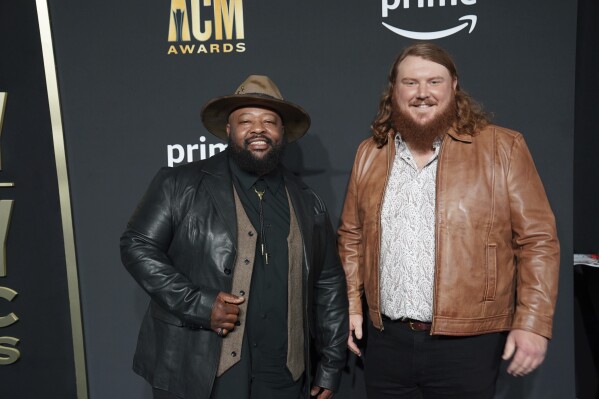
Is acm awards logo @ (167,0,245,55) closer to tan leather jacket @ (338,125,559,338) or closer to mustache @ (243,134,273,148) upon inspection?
mustache @ (243,134,273,148)

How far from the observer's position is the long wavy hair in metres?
2.01

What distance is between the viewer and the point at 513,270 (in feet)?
6.60

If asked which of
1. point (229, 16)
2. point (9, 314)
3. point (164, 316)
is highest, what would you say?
point (229, 16)

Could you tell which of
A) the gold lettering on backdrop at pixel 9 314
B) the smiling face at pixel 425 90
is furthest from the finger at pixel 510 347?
the gold lettering on backdrop at pixel 9 314

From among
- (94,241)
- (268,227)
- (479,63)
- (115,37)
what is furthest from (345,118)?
(94,241)

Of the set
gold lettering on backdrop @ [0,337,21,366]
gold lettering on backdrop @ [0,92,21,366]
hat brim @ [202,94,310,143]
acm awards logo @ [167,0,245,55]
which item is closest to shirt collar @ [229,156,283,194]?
hat brim @ [202,94,310,143]

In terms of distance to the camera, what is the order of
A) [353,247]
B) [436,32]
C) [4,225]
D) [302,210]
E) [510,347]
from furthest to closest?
1. [4,225]
2. [436,32]
3. [353,247]
4. [302,210]
5. [510,347]

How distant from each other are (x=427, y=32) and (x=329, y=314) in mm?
1410

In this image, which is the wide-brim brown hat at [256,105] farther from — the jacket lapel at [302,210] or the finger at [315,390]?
the finger at [315,390]

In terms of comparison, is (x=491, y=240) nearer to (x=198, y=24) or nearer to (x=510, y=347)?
(x=510, y=347)

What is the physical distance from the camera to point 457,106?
6.91 feet

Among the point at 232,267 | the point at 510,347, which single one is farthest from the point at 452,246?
the point at 232,267

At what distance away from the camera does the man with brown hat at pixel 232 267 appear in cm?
187

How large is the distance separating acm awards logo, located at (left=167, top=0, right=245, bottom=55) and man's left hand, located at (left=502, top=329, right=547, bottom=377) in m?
1.78
